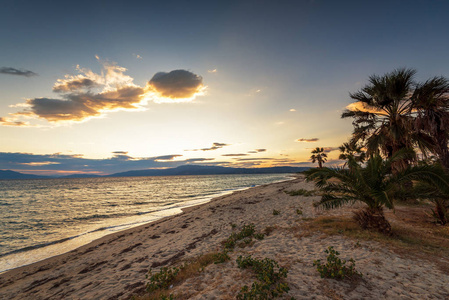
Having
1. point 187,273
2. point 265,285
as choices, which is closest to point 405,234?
point 265,285

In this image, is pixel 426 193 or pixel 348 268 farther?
pixel 426 193

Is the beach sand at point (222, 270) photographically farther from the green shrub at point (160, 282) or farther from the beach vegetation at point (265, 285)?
the green shrub at point (160, 282)

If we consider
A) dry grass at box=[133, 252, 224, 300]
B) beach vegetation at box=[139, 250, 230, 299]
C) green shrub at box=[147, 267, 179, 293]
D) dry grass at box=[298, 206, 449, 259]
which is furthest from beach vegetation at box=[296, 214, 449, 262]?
green shrub at box=[147, 267, 179, 293]

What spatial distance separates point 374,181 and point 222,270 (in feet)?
23.8

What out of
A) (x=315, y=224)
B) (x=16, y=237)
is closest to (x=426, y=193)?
(x=315, y=224)

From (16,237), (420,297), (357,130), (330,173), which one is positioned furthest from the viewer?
(16,237)

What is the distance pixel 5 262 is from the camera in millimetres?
11898

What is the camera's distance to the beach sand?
4758 millimetres

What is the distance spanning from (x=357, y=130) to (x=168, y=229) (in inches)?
665

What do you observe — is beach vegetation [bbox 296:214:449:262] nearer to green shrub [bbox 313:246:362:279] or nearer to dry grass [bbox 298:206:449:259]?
dry grass [bbox 298:206:449:259]

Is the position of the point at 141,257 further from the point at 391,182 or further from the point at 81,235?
the point at 391,182

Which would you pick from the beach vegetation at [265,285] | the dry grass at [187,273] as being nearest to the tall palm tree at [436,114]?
the beach vegetation at [265,285]

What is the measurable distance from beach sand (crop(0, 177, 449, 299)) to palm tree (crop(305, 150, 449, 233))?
159 centimetres

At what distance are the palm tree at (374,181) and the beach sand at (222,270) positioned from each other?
1586 mm
